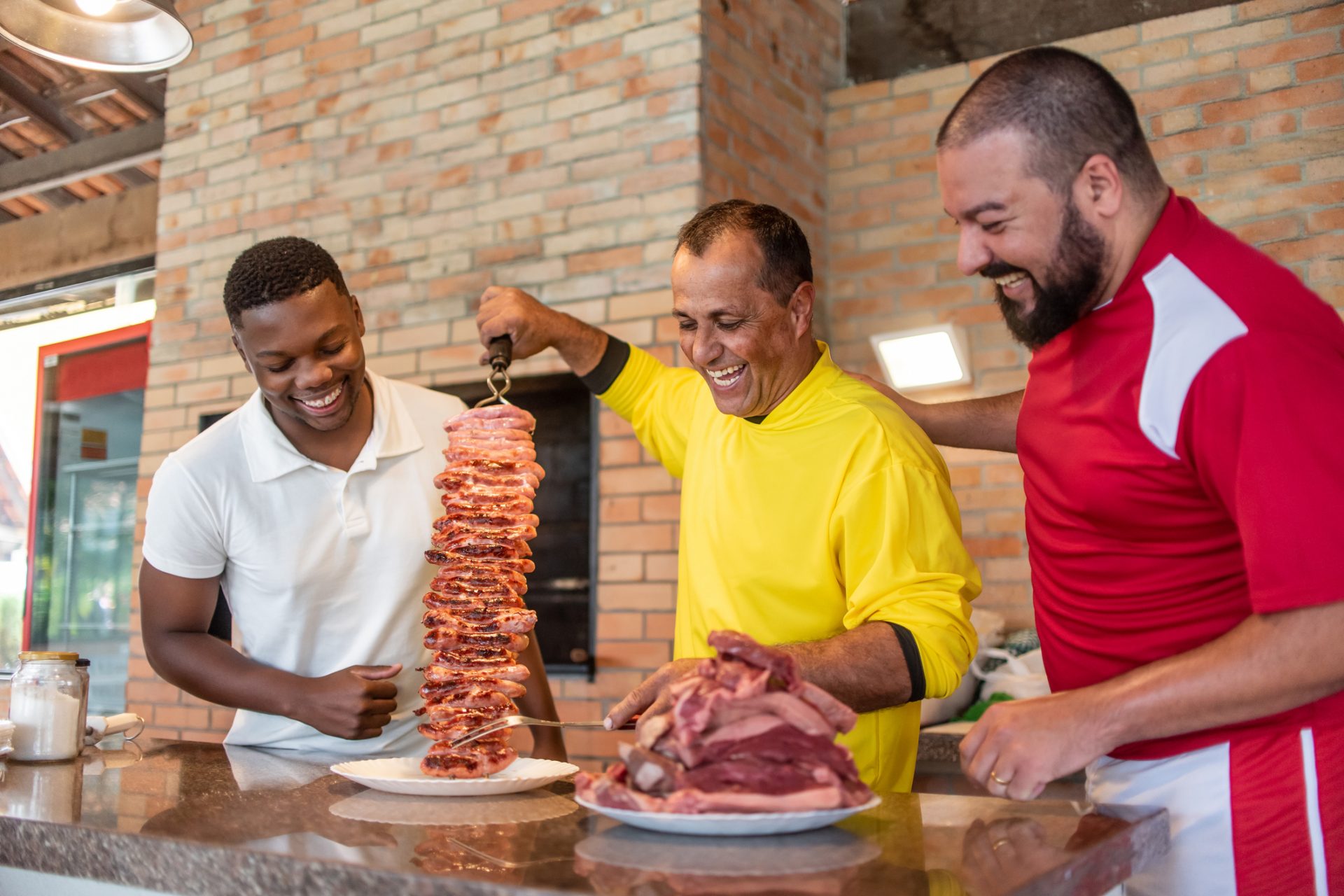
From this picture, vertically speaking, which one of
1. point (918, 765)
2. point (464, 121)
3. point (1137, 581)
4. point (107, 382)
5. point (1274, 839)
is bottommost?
point (918, 765)

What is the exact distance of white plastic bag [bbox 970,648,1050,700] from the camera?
3.94 metres

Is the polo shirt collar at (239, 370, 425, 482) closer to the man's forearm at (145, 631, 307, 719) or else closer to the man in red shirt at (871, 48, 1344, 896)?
the man's forearm at (145, 631, 307, 719)

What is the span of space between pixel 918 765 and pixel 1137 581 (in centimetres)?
237

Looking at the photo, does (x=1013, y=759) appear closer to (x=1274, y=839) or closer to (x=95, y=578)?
(x=1274, y=839)

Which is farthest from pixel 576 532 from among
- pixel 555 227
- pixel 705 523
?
pixel 705 523

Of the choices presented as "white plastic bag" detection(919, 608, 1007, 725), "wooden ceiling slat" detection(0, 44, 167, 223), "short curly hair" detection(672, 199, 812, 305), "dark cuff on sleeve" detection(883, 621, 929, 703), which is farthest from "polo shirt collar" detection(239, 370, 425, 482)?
"wooden ceiling slat" detection(0, 44, 167, 223)

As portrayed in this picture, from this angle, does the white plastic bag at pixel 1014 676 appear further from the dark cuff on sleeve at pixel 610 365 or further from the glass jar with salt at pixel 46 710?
the glass jar with salt at pixel 46 710

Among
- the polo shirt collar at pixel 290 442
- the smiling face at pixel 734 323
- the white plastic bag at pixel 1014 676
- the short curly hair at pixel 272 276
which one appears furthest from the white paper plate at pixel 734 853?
the white plastic bag at pixel 1014 676

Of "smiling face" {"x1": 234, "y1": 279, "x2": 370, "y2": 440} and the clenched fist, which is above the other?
"smiling face" {"x1": 234, "y1": 279, "x2": 370, "y2": 440}

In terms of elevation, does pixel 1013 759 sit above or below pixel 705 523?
below

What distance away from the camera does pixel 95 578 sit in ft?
24.5

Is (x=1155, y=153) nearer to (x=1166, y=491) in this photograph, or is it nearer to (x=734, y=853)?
(x=1166, y=491)

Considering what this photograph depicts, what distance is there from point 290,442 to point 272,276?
1.27 ft

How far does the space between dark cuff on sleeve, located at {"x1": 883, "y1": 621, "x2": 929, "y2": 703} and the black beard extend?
0.52m
